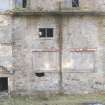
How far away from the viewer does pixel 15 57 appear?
23.9 meters

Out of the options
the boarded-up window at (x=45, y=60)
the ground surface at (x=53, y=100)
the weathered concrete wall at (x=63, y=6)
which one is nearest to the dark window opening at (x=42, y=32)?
the boarded-up window at (x=45, y=60)

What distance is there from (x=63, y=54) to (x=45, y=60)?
99cm

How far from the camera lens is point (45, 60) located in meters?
23.9

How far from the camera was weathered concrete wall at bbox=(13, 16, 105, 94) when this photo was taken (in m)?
23.9

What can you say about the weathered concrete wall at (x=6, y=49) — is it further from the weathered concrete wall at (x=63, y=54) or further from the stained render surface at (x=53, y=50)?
the weathered concrete wall at (x=63, y=54)

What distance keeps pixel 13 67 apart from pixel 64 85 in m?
2.84

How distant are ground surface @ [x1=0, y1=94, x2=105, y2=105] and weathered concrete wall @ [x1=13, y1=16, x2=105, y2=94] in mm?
458

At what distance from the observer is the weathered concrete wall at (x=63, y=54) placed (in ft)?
78.3

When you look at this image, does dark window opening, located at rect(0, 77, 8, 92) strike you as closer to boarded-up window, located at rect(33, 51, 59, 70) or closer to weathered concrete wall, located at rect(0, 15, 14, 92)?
weathered concrete wall, located at rect(0, 15, 14, 92)

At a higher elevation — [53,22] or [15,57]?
[53,22]

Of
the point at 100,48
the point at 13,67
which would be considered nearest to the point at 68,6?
the point at 100,48

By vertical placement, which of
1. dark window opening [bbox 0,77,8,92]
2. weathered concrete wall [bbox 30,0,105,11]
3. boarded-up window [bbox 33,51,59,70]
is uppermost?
weathered concrete wall [bbox 30,0,105,11]


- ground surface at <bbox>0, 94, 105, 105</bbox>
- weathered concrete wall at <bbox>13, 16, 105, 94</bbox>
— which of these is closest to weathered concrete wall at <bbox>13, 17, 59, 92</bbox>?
weathered concrete wall at <bbox>13, 16, 105, 94</bbox>

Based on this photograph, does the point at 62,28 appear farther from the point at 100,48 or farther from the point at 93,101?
the point at 93,101
